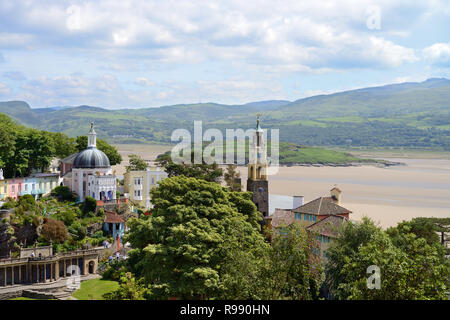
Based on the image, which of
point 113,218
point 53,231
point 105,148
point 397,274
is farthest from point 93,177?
point 397,274

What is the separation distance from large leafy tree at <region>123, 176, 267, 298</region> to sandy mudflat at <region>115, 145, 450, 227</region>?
2401cm

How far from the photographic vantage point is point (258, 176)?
50.8m

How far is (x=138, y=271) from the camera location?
36.0 m

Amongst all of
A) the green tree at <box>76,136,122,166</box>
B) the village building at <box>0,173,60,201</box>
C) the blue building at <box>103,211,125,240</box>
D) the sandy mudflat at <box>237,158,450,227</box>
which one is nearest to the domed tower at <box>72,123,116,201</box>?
the village building at <box>0,173,60,201</box>

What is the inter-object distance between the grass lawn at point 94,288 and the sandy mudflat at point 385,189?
88.9ft

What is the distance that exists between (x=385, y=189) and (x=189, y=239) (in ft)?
263

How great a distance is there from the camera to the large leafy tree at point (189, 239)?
94.5 feet

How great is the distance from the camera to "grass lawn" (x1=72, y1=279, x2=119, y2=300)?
37344 millimetres

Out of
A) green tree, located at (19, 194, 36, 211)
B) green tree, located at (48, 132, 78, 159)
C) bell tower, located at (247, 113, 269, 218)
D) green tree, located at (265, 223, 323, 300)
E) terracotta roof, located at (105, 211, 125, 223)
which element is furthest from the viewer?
green tree, located at (48, 132, 78, 159)

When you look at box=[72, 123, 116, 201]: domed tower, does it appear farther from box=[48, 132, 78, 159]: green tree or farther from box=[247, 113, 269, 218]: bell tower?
box=[247, 113, 269, 218]: bell tower

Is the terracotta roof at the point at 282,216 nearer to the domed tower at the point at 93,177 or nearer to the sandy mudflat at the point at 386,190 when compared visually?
the sandy mudflat at the point at 386,190
